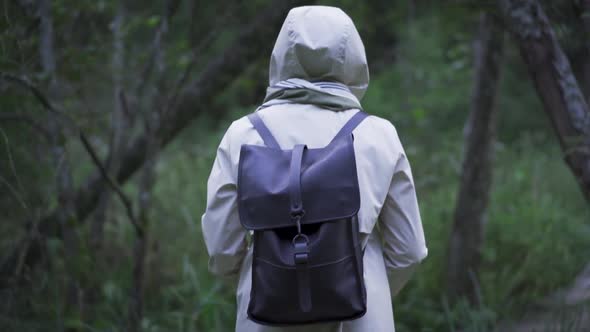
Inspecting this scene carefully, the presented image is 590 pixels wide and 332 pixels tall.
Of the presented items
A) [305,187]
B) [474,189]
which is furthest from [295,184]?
[474,189]

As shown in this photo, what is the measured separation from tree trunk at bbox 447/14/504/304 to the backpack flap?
319 cm

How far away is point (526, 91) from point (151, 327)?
Result: 26.7ft

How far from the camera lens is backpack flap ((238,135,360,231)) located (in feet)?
7.04

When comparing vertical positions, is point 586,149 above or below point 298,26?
below

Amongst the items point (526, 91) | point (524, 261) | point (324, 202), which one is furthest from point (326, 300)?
point (526, 91)

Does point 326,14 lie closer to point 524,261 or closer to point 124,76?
point 124,76

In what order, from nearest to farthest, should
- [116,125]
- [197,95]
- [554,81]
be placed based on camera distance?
[554,81] < [197,95] < [116,125]

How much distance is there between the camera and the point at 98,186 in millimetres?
4945

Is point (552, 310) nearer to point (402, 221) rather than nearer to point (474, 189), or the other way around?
point (474, 189)

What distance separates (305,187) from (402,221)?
48 cm

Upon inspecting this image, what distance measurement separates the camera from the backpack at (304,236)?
6.97ft

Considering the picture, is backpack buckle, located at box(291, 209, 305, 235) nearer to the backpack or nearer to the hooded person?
the backpack

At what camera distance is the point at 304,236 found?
2.12 metres

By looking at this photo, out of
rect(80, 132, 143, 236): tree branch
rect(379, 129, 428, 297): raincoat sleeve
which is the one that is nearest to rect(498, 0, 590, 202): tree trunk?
rect(379, 129, 428, 297): raincoat sleeve
